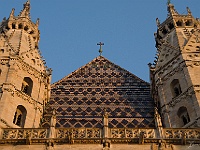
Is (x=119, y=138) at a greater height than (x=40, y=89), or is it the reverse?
(x=40, y=89)

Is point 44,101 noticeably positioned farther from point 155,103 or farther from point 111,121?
point 155,103

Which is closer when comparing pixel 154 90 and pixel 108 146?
pixel 108 146

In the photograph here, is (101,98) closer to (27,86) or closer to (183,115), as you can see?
(27,86)

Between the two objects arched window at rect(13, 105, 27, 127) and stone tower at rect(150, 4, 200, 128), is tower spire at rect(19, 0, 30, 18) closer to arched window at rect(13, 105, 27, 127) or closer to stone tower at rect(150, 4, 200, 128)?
stone tower at rect(150, 4, 200, 128)

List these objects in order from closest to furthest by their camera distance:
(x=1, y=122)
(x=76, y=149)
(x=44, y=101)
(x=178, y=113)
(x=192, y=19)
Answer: (x=76, y=149) < (x=1, y=122) < (x=178, y=113) < (x=44, y=101) < (x=192, y=19)

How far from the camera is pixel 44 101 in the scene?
18.0 meters

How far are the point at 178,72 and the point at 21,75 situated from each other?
21.3ft

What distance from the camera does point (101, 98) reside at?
62.1ft

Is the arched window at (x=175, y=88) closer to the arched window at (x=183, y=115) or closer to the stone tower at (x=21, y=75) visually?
the arched window at (x=183, y=115)

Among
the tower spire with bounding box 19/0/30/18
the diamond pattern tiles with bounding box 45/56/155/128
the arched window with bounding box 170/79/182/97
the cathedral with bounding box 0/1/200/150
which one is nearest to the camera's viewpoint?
the cathedral with bounding box 0/1/200/150

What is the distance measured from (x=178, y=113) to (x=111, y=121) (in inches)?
103

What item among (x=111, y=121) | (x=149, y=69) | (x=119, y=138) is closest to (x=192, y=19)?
(x=149, y=69)

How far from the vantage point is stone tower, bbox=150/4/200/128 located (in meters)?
16.1

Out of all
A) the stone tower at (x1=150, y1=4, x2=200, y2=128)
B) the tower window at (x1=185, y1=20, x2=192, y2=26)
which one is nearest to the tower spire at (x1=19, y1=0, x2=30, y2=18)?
the stone tower at (x1=150, y1=4, x2=200, y2=128)
